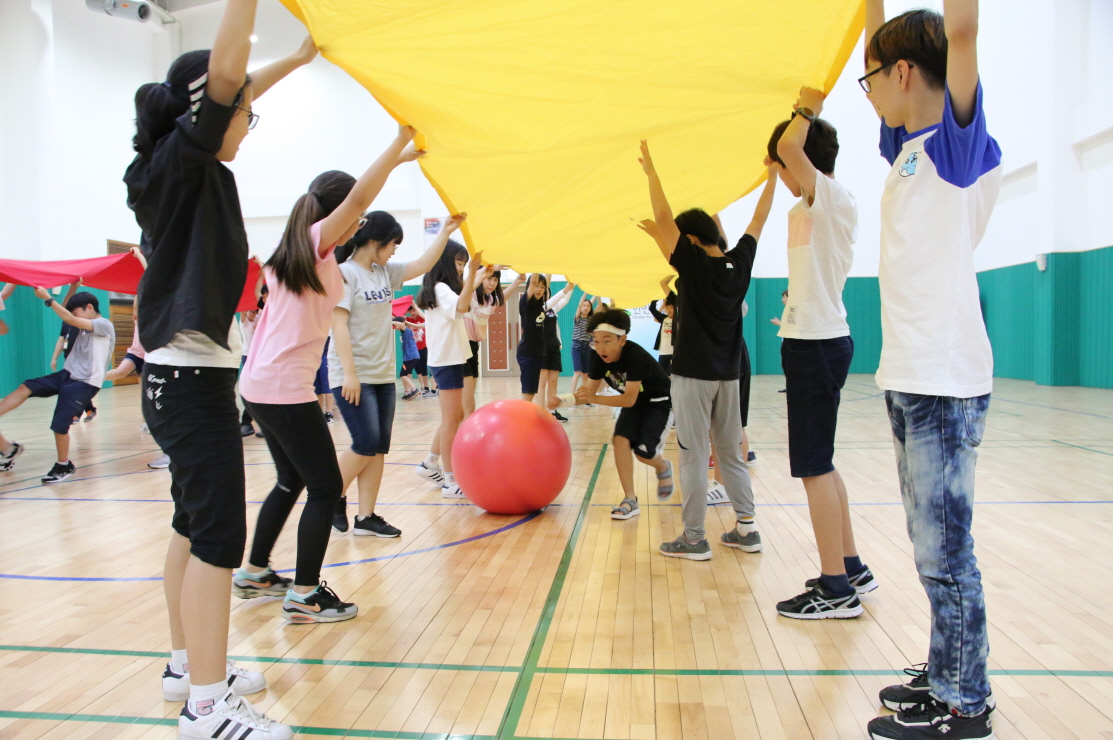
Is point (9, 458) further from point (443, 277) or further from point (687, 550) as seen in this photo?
point (687, 550)

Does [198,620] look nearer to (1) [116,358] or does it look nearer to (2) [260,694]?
(2) [260,694]

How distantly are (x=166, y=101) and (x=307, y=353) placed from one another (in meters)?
0.93

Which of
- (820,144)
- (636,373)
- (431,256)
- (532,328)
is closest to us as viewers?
(820,144)

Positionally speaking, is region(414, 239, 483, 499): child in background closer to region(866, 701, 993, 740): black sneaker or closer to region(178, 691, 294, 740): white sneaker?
region(178, 691, 294, 740): white sneaker

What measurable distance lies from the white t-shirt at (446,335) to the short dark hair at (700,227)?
5.82ft

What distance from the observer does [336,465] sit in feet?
7.63

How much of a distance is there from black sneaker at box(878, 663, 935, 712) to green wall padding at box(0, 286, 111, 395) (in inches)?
557

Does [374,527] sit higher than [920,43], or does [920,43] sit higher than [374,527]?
[920,43]

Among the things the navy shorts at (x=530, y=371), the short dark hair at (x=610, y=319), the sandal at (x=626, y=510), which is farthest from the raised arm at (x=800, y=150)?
the navy shorts at (x=530, y=371)

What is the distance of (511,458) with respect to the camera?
3.56 m

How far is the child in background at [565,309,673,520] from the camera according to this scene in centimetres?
370

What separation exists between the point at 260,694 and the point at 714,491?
2785mm

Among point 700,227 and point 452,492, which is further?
point 452,492

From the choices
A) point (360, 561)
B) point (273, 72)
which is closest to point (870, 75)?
point (273, 72)
